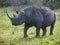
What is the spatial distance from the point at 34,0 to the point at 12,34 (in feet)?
82.8

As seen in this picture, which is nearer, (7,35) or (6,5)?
(7,35)

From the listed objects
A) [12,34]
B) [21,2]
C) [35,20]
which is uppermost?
[35,20]

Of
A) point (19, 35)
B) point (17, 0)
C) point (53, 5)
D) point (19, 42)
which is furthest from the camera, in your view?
point (17, 0)

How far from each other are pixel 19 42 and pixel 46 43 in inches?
49.6

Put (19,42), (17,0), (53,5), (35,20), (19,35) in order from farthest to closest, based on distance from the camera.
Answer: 1. (17,0)
2. (53,5)
3. (19,35)
4. (35,20)
5. (19,42)

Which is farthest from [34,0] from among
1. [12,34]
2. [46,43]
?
[46,43]

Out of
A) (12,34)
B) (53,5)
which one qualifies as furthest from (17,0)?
(12,34)

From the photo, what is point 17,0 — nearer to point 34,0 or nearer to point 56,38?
point 34,0

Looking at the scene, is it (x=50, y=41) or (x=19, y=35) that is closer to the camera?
(x=50, y=41)

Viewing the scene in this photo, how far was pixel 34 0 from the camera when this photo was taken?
4125 centimetres

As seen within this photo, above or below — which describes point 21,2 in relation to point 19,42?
below

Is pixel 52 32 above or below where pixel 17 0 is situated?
above

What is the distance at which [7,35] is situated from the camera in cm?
1598

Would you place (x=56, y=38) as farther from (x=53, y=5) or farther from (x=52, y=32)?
(x=53, y=5)
